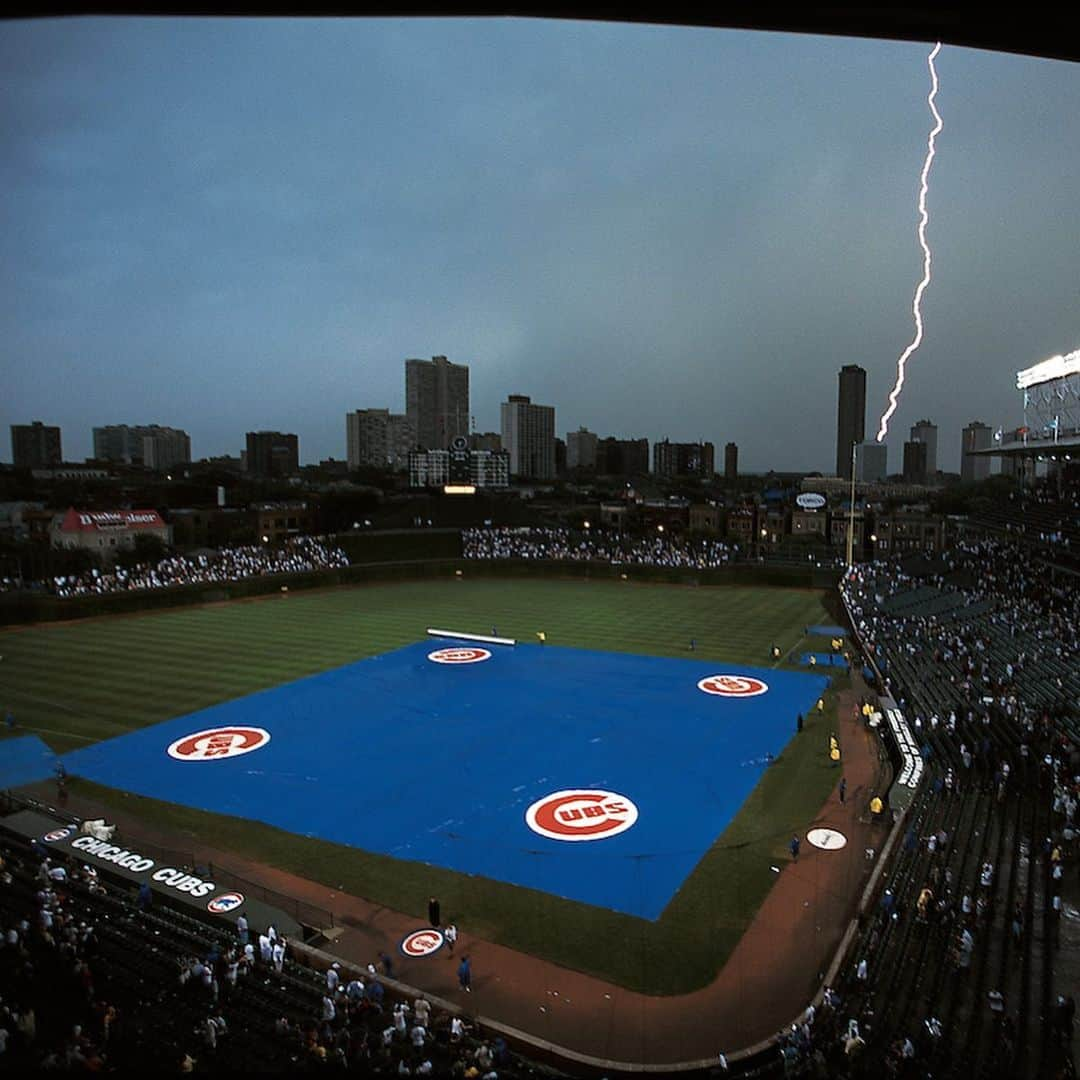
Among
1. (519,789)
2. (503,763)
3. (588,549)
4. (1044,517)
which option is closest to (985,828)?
(519,789)

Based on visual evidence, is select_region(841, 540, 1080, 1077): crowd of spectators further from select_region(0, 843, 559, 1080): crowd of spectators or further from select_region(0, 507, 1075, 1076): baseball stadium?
select_region(0, 843, 559, 1080): crowd of spectators

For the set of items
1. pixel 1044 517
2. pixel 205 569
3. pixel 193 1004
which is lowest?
pixel 193 1004

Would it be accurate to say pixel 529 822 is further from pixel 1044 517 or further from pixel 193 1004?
pixel 1044 517

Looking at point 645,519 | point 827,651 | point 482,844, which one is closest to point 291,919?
point 482,844

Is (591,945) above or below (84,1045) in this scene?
below

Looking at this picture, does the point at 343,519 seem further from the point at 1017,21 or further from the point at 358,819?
the point at 1017,21

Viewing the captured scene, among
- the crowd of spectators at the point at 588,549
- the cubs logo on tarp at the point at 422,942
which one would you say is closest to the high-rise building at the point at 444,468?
the crowd of spectators at the point at 588,549
